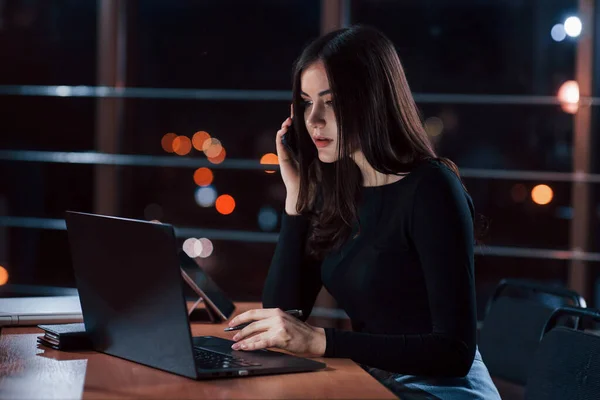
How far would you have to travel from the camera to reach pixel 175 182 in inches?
199

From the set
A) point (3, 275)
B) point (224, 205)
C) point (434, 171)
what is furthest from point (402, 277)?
point (224, 205)

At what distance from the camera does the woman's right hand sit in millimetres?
2043

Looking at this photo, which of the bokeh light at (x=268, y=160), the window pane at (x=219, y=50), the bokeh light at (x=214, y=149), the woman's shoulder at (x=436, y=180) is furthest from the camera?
the bokeh light at (x=214, y=149)

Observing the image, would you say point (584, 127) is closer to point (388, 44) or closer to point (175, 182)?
point (388, 44)

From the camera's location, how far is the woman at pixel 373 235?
1.51 metres

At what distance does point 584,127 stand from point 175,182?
2523 millimetres

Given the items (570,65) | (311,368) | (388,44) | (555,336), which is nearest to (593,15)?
(570,65)

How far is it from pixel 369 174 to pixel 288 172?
252 mm

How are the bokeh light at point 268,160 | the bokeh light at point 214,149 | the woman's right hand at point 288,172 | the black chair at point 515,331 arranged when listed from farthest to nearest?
1. the bokeh light at point 214,149
2. the bokeh light at point 268,160
3. the black chair at point 515,331
4. the woman's right hand at point 288,172

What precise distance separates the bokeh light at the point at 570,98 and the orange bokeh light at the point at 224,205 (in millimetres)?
2315

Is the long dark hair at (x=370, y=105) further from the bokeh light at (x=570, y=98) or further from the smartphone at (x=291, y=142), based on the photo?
the bokeh light at (x=570, y=98)

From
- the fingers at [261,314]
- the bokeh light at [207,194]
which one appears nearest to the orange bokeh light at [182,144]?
the bokeh light at [207,194]

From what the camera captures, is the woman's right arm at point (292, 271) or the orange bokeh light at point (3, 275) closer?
the woman's right arm at point (292, 271)

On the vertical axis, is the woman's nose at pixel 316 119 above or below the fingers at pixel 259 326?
above
